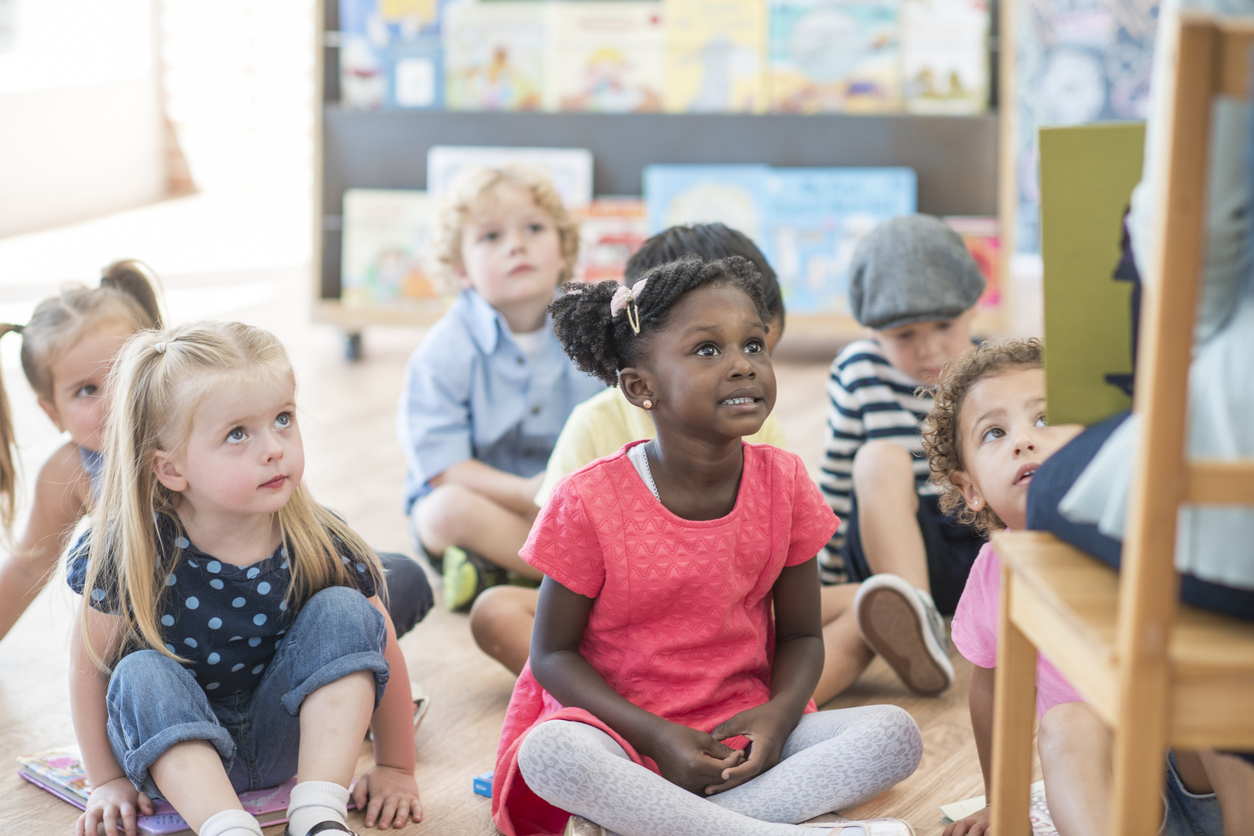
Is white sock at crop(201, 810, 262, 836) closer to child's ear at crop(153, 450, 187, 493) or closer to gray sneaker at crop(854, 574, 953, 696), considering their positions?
child's ear at crop(153, 450, 187, 493)

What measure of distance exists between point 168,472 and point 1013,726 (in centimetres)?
85

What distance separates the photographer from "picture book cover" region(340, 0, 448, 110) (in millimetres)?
3422

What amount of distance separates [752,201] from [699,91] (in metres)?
0.34

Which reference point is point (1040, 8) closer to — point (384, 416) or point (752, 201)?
point (752, 201)

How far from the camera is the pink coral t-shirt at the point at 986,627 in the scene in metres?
1.18

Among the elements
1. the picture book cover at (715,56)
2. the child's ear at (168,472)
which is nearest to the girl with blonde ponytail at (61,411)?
the child's ear at (168,472)

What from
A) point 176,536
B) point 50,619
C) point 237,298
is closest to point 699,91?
point 237,298

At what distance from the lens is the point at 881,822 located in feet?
3.77

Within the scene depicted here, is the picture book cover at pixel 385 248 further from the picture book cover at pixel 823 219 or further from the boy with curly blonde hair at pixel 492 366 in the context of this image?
the boy with curly blonde hair at pixel 492 366

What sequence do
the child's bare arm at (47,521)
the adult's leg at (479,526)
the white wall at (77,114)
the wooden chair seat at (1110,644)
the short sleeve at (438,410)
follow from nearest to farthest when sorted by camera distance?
the wooden chair seat at (1110,644)
the child's bare arm at (47,521)
the adult's leg at (479,526)
the short sleeve at (438,410)
the white wall at (77,114)

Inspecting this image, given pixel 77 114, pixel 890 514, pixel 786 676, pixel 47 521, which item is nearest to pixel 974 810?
pixel 786 676

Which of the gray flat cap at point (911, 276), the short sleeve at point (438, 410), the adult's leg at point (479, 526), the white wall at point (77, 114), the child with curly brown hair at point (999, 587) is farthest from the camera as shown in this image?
the white wall at point (77, 114)

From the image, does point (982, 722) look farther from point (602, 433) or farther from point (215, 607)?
point (215, 607)

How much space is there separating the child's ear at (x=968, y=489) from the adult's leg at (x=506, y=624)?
21.9 inches
